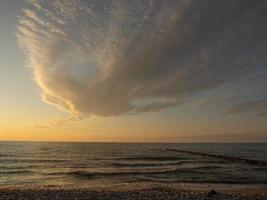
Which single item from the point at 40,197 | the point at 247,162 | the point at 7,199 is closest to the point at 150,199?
the point at 40,197

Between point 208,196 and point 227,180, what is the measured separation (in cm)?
1665

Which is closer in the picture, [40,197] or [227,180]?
[40,197]

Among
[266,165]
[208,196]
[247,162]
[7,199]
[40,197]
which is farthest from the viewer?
[247,162]

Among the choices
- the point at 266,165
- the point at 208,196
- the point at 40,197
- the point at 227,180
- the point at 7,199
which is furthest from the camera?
the point at 266,165

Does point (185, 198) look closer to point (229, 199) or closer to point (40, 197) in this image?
point (229, 199)

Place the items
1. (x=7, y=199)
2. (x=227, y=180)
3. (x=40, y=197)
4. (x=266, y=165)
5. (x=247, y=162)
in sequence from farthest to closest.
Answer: (x=247, y=162)
(x=266, y=165)
(x=227, y=180)
(x=40, y=197)
(x=7, y=199)

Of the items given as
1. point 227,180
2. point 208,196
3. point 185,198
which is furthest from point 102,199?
point 227,180

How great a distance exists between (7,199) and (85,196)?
15.1 ft

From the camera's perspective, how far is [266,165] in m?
54.8

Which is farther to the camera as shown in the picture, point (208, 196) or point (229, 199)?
point (208, 196)

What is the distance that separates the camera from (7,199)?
18688mm

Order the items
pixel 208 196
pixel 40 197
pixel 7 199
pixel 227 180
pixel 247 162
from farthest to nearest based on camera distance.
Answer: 1. pixel 247 162
2. pixel 227 180
3. pixel 208 196
4. pixel 40 197
5. pixel 7 199

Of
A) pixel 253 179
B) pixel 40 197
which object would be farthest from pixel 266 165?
pixel 40 197

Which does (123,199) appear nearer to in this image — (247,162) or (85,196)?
(85,196)
